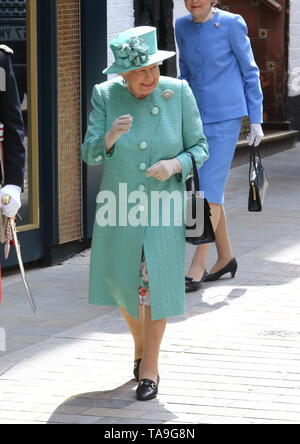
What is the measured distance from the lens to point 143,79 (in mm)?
5777

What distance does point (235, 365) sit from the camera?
20.9 ft

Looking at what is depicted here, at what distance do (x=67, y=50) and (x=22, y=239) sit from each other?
135cm

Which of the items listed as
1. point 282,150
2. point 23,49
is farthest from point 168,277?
point 282,150

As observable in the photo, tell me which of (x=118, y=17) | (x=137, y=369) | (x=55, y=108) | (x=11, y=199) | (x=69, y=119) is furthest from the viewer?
(x=118, y=17)

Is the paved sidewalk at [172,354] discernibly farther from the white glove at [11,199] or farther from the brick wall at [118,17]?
the brick wall at [118,17]

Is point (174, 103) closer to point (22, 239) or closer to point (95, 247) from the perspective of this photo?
point (95, 247)

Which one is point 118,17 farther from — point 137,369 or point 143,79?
point 137,369

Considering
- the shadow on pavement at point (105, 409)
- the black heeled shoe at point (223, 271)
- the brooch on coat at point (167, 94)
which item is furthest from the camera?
the black heeled shoe at point (223, 271)

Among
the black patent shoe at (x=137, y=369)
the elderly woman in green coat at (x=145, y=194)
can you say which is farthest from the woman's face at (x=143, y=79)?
the black patent shoe at (x=137, y=369)

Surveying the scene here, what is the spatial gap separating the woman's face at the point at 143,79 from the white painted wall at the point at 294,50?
9.68 metres

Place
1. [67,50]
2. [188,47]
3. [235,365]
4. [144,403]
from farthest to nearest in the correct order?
[67,50] → [188,47] → [235,365] → [144,403]

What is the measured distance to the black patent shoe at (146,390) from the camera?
5.80 metres

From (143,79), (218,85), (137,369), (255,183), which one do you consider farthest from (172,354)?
(218,85)

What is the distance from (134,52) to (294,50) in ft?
32.5
